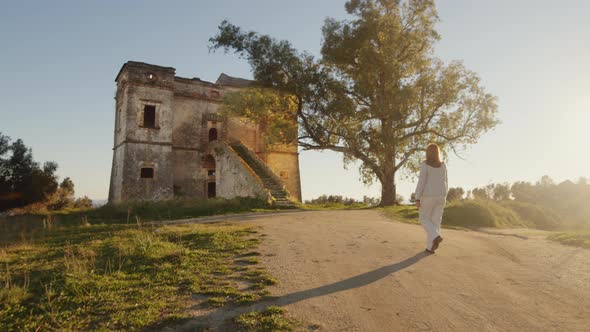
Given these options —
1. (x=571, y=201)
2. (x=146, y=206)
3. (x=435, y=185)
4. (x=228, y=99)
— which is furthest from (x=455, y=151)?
(x=146, y=206)

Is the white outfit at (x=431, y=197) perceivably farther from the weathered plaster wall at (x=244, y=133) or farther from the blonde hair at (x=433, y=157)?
the weathered plaster wall at (x=244, y=133)

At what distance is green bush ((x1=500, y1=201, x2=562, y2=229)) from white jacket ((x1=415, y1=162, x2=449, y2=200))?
11759 millimetres

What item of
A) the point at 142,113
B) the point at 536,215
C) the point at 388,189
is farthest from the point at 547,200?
the point at 142,113

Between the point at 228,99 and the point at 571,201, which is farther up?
the point at 228,99

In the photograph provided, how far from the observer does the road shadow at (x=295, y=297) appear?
3.41 metres

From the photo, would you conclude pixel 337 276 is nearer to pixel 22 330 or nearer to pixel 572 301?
pixel 572 301

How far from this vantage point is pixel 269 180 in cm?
1922

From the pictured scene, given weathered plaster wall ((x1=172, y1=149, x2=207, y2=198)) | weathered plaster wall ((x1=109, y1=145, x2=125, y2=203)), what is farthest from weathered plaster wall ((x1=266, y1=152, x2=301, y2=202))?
weathered plaster wall ((x1=109, y1=145, x2=125, y2=203))

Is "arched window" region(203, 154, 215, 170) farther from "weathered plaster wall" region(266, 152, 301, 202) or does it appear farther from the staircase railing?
"weathered plaster wall" region(266, 152, 301, 202)

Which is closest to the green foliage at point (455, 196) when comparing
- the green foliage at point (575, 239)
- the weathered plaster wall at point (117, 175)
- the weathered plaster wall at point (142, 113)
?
the green foliage at point (575, 239)

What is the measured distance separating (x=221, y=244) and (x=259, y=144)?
21.5m

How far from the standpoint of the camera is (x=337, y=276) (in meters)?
4.86

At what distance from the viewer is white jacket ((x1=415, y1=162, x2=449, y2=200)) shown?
630 centimetres

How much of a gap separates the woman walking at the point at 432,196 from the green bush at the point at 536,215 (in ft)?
38.7
